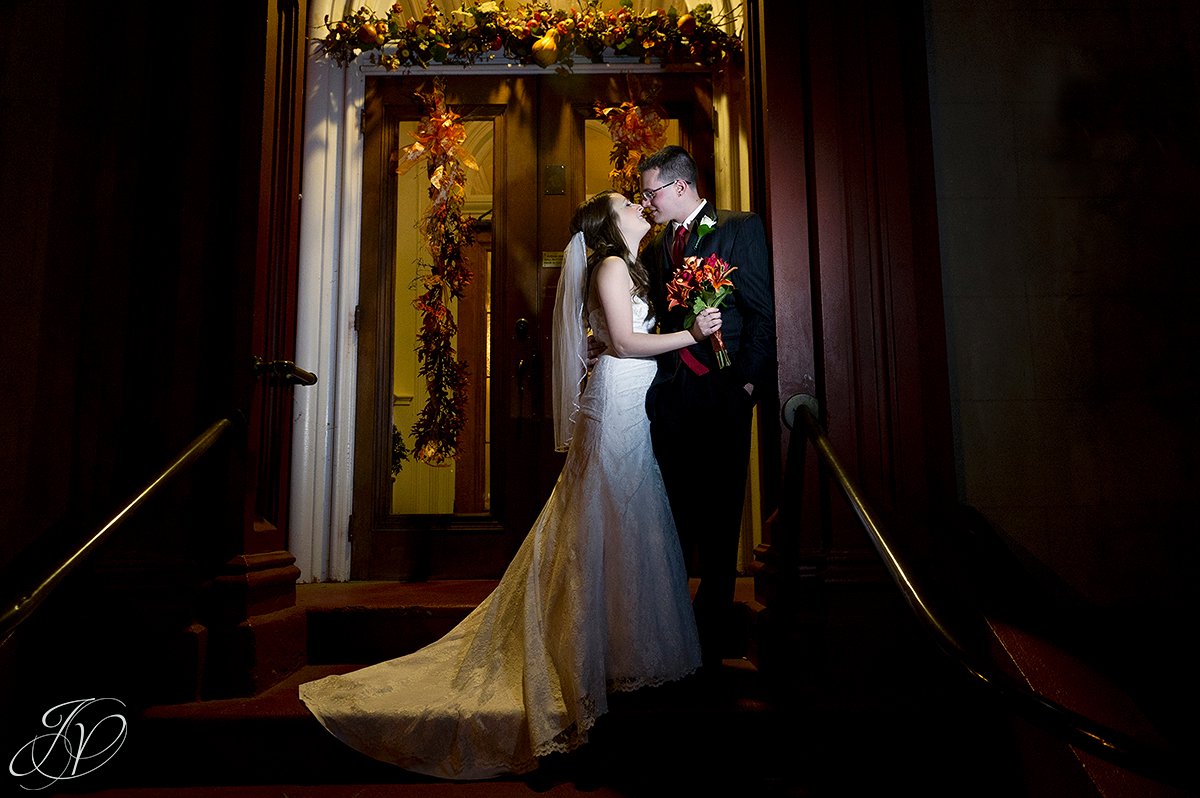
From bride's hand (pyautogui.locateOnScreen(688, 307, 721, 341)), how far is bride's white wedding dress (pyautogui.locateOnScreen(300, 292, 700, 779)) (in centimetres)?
29

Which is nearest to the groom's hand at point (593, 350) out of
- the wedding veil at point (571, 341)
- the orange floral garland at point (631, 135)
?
the wedding veil at point (571, 341)

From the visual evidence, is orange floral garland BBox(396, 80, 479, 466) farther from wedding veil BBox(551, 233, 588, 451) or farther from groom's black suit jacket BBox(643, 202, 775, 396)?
groom's black suit jacket BBox(643, 202, 775, 396)

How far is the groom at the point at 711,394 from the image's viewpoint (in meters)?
2.43

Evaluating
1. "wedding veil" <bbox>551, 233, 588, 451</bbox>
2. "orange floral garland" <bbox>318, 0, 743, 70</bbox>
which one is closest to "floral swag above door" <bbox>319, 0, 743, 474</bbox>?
"orange floral garland" <bbox>318, 0, 743, 70</bbox>

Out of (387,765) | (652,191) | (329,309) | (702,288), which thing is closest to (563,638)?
(387,765)

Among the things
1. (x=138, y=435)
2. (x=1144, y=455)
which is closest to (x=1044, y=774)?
(x=1144, y=455)

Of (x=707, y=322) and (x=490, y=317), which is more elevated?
(x=490, y=317)

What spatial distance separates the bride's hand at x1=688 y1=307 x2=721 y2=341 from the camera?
7.79 ft

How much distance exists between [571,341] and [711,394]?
0.64 meters

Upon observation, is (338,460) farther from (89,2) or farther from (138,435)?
(89,2)

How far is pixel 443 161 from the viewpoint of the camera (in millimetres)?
3916

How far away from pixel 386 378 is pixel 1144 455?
3.28 m

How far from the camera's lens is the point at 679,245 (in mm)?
2621

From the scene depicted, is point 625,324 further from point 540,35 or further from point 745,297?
point 540,35
